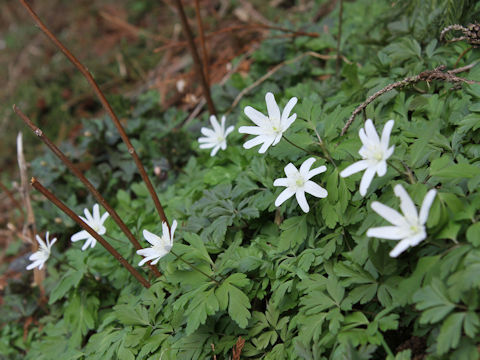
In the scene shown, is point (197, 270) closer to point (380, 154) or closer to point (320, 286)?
point (320, 286)

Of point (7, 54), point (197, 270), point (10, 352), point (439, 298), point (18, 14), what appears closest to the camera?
point (439, 298)

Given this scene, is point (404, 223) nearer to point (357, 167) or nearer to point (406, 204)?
point (406, 204)

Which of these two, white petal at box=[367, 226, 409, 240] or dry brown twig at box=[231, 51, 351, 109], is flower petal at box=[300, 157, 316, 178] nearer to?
white petal at box=[367, 226, 409, 240]

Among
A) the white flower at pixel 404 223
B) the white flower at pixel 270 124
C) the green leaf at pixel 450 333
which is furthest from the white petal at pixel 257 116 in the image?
the green leaf at pixel 450 333

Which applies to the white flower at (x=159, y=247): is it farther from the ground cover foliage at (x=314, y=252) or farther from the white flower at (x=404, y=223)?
the white flower at (x=404, y=223)

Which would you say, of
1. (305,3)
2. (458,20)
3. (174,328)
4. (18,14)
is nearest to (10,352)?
(174,328)

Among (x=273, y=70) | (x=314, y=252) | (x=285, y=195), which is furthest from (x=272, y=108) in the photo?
(x=273, y=70)

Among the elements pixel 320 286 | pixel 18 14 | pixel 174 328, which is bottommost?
pixel 174 328

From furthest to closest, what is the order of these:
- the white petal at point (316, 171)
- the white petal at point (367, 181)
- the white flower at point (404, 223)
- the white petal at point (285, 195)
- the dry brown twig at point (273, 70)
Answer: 1. the dry brown twig at point (273, 70)
2. the white petal at point (285, 195)
3. the white petal at point (316, 171)
4. the white petal at point (367, 181)
5. the white flower at point (404, 223)
